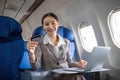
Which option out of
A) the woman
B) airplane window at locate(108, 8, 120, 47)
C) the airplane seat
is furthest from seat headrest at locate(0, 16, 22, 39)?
airplane window at locate(108, 8, 120, 47)

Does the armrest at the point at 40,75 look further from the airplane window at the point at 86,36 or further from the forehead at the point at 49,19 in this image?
the airplane window at the point at 86,36

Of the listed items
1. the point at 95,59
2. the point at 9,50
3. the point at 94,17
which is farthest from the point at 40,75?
the point at 94,17

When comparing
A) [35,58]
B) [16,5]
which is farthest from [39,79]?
[16,5]

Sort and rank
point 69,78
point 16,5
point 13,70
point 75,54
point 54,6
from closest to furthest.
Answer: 1. point 69,78
2. point 13,70
3. point 75,54
4. point 54,6
5. point 16,5

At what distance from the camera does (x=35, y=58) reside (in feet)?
6.97

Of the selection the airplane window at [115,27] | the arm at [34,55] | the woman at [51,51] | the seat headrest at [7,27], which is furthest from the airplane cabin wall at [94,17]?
the seat headrest at [7,27]

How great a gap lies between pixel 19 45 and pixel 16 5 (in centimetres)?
244

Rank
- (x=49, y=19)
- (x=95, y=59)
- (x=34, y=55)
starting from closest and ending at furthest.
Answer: (x=95, y=59)
(x=34, y=55)
(x=49, y=19)

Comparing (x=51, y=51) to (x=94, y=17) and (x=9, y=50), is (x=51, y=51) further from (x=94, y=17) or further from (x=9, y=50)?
(x=94, y=17)

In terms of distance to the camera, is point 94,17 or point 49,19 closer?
point 49,19

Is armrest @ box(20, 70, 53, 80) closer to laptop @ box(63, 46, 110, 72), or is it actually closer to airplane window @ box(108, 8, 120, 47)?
laptop @ box(63, 46, 110, 72)

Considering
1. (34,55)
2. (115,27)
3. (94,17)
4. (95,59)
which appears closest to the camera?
(95,59)

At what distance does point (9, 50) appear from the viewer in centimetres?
231

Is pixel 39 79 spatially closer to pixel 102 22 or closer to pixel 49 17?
pixel 49 17
